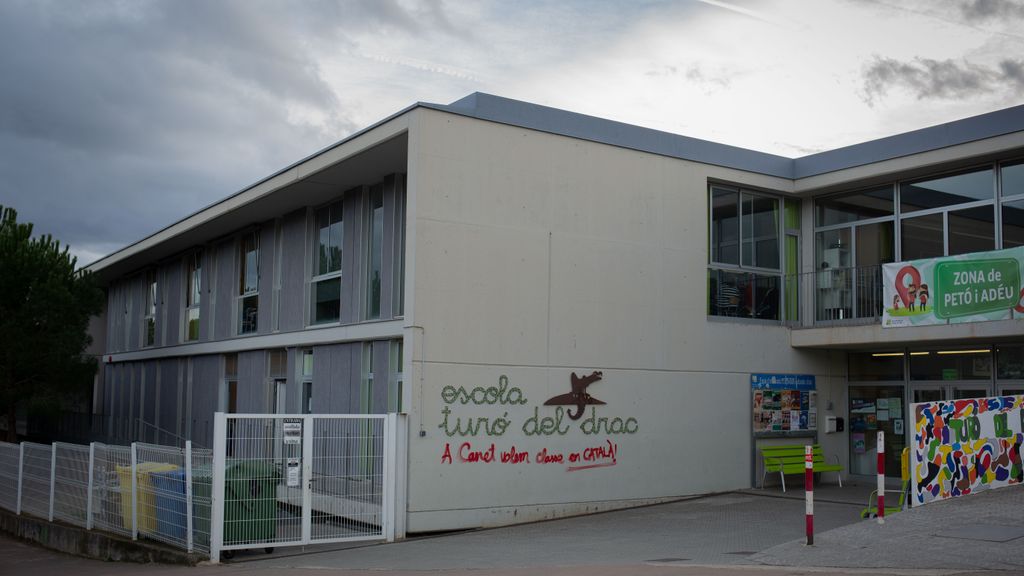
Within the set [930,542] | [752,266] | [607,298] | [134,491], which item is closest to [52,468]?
[134,491]

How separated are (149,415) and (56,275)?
531cm

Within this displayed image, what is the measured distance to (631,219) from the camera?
16.6 metres

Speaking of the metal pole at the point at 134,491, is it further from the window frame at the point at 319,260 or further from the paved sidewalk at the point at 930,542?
the paved sidewalk at the point at 930,542

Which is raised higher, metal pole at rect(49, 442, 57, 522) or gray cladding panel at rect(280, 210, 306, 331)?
gray cladding panel at rect(280, 210, 306, 331)

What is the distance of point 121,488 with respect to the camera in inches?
545

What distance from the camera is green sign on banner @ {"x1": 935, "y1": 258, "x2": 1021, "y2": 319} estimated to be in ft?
50.9

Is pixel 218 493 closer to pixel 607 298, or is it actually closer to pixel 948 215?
pixel 607 298

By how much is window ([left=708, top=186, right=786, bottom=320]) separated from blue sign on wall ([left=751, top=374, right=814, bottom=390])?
1125 mm

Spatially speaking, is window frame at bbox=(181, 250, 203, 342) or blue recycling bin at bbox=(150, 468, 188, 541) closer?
blue recycling bin at bbox=(150, 468, 188, 541)

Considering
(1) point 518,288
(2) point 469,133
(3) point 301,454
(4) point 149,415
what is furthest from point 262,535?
(4) point 149,415

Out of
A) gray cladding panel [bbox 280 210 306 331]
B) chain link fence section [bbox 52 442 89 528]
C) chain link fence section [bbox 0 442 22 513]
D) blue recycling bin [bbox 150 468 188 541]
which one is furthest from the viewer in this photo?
gray cladding panel [bbox 280 210 306 331]

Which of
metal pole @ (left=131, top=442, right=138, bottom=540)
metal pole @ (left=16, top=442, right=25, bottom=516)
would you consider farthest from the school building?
metal pole @ (left=16, top=442, right=25, bottom=516)

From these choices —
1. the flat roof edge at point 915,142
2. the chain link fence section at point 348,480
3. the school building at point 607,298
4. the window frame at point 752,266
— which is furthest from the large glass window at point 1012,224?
the chain link fence section at point 348,480

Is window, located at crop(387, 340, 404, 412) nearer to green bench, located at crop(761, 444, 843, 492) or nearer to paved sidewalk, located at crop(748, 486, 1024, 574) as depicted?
green bench, located at crop(761, 444, 843, 492)
